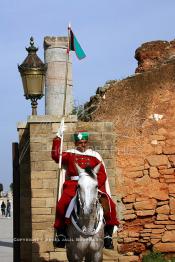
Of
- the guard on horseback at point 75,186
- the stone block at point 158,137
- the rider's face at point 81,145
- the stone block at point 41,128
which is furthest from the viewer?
the stone block at point 158,137

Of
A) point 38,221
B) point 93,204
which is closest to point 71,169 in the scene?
point 93,204

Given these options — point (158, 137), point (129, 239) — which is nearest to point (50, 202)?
point (129, 239)

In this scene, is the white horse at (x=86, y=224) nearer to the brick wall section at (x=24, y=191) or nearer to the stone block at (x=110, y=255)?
the stone block at (x=110, y=255)

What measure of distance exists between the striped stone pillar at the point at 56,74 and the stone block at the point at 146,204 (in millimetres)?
3264

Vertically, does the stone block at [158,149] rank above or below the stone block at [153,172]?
above

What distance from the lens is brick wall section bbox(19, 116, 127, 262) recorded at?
13.1 metres

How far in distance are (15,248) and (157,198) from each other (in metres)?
2.65

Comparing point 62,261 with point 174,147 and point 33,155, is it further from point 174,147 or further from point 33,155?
point 174,147

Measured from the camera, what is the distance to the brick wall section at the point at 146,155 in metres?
13.5

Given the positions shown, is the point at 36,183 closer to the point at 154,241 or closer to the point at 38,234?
the point at 38,234

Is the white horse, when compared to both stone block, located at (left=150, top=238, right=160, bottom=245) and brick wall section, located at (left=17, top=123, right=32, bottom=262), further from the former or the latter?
brick wall section, located at (left=17, top=123, right=32, bottom=262)

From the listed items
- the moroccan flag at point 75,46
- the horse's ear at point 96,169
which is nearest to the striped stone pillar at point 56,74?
the moroccan flag at point 75,46

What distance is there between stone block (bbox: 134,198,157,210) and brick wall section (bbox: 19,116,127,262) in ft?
1.44

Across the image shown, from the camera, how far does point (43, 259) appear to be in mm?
13086
